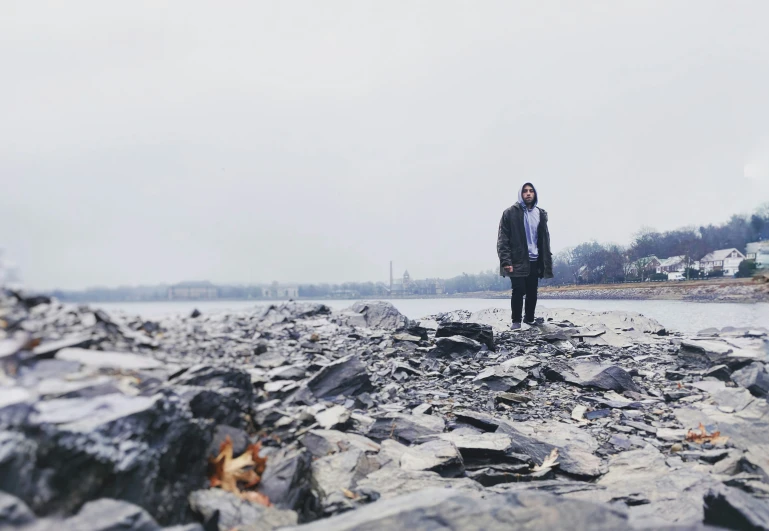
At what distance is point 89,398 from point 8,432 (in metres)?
0.16

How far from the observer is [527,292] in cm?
518

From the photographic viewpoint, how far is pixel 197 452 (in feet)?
4.31

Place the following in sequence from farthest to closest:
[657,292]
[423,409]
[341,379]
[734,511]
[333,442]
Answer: [657,292]
[423,409]
[341,379]
[333,442]
[734,511]

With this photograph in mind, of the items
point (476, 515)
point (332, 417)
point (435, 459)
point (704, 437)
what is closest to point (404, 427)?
point (435, 459)

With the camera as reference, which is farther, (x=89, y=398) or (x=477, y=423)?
(x=477, y=423)

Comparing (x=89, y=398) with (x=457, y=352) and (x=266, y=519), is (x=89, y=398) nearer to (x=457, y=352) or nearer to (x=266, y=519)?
(x=266, y=519)

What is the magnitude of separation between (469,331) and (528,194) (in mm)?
2139

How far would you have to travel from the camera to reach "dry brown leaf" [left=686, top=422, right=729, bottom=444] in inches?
98.9

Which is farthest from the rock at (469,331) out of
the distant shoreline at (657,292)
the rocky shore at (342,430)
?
the distant shoreline at (657,292)

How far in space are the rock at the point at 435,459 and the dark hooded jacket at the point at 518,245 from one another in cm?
320

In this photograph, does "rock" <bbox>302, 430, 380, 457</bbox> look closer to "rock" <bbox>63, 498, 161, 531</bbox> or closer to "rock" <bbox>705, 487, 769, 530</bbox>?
"rock" <bbox>63, 498, 161, 531</bbox>

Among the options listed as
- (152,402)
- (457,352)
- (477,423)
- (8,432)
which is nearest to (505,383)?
(457,352)

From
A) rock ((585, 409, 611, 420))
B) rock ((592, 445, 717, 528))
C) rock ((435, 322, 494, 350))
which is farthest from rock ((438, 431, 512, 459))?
rock ((435, 322, 494, 350))

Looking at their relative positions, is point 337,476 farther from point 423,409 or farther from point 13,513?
point 13,513
